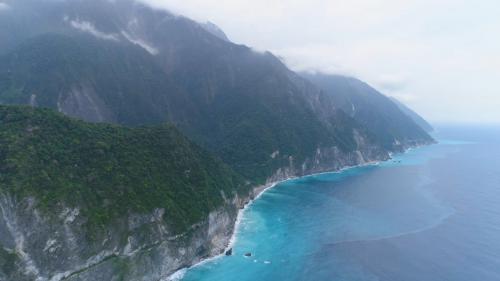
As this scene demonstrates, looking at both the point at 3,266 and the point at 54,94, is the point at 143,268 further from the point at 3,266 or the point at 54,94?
the point at 54,94

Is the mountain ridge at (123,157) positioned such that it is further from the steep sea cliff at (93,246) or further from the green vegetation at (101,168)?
the green vegetation at (101,168)

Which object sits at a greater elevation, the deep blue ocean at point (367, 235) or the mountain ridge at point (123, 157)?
the mountain ridge at point (123, 157)

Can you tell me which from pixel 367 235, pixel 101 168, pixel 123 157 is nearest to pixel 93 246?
pixel 101 168

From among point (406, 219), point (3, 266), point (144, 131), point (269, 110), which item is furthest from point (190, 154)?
point (269, 110)

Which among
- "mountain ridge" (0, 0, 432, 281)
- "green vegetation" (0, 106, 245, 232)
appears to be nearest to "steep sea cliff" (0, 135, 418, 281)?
"mountain ridge" (0, 0, 432, 281)

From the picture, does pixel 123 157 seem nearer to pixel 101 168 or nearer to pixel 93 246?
pixel 101 168

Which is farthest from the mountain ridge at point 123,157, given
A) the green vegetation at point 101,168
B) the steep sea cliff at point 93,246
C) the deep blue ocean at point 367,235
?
the deep blue ocean at point 367,235
